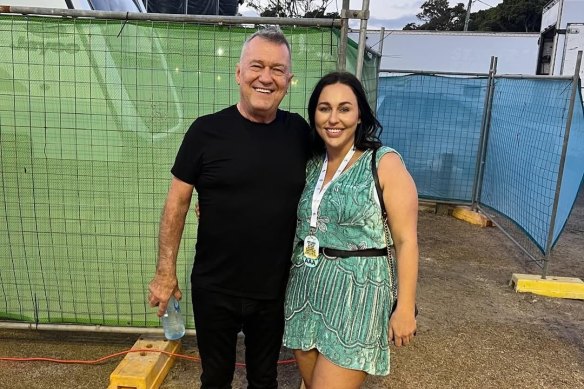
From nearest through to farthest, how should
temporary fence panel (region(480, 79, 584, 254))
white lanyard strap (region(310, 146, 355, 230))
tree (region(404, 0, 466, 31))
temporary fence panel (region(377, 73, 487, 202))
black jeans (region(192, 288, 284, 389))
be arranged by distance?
white lanyard strap (region(310, 146, 355, 230)), black jeans (region(192, 288, 284, 389)), temporary fence panel (region(480, 79, 584, 254)), temporary fence panel (region(377, 73, 487, 202)), tree (region(404, 0, 466, 31))

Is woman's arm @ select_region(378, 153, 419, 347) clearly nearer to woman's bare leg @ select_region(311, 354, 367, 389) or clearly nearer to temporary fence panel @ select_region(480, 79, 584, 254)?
woman's bare leg @ select_region(311, 354, 367, 389)

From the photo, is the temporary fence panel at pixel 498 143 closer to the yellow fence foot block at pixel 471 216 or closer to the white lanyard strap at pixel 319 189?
the yellow fence foot block at pixel 471 216

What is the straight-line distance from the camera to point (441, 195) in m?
8.82

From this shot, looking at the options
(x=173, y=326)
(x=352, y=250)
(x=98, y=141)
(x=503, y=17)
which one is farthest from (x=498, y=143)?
(x=503, y=17)

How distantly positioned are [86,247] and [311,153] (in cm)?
203

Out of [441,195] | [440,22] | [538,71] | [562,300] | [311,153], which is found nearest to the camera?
[311,153]

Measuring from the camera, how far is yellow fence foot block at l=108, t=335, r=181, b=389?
3.06 meters

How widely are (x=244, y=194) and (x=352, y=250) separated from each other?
547 mm

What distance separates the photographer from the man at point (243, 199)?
2.23m

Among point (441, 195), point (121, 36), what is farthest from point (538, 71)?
point (121, 36)

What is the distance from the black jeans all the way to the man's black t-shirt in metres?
0.07

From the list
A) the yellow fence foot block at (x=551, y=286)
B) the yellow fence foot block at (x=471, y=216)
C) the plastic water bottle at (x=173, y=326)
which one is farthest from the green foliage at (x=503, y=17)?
the plastic water bottle at (x=173, y=326)

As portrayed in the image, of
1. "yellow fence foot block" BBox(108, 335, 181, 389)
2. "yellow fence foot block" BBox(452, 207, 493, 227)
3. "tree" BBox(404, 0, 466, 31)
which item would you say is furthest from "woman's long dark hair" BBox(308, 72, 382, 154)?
"tree" BBox(404, 0, 466, 31)

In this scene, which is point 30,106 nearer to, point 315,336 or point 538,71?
point 315,336
